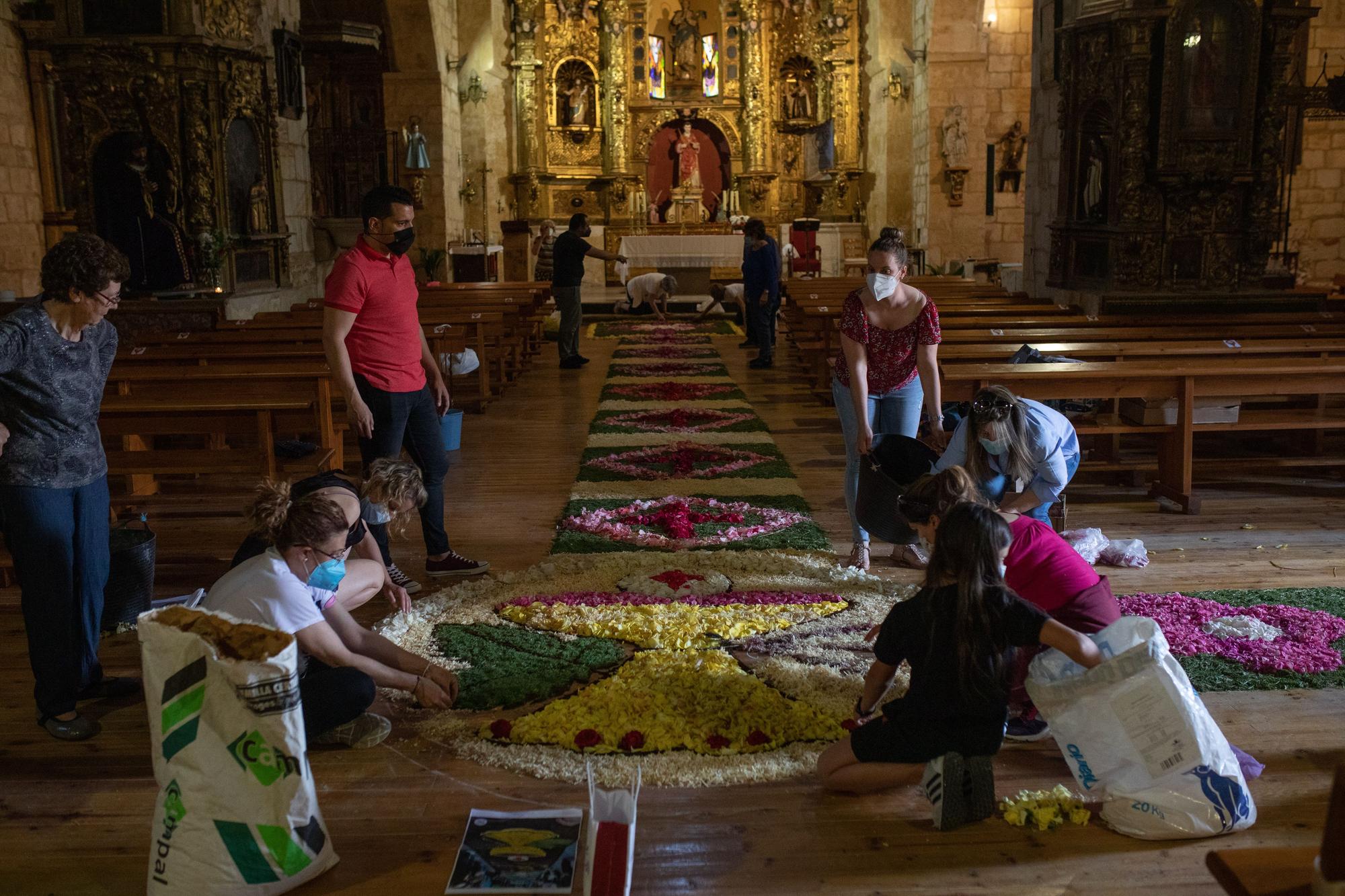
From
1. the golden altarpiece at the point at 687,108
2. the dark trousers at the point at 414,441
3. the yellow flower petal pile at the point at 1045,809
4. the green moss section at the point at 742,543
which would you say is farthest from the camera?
the golden altarpiece at the point at 687,108

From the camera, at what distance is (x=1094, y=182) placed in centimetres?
1132

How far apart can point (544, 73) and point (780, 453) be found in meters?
17.8

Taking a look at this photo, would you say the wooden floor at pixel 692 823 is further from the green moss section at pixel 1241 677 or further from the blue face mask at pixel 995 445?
the blue face mask at pixel 995 445

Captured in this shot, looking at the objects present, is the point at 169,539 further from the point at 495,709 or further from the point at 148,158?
the point at 148,158

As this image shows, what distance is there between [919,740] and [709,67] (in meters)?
23.4

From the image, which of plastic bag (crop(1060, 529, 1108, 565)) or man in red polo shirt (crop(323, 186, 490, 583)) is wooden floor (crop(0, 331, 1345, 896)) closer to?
man in red polo shirt (crop(323, 186, 490, 583))

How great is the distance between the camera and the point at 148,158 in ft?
38.9

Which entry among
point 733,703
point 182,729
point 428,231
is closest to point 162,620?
point 182,729

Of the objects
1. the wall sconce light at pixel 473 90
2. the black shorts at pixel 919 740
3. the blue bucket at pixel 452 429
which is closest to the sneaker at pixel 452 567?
the blue bucket at pixel 452 429

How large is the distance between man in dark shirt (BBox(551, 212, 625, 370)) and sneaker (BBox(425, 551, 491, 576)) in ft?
23.3

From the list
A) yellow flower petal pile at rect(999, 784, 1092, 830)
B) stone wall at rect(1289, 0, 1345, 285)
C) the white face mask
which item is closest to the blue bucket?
the white face mask

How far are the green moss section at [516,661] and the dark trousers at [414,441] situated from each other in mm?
661

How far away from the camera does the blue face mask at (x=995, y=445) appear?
4281 mm

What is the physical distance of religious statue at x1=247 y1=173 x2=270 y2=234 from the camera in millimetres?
12617
